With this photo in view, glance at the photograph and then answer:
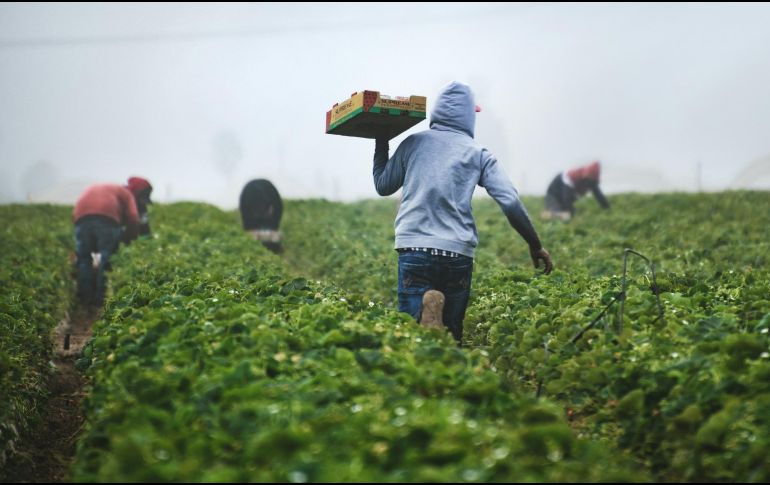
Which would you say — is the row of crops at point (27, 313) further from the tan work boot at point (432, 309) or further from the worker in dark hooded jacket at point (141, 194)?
the tan work boot at point (432, 309)

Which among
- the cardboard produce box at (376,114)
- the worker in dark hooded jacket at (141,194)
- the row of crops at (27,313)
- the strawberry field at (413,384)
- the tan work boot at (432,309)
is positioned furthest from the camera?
the worker in dark hooded jacket at (141,194)

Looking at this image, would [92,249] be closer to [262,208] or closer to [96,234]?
[96,234]

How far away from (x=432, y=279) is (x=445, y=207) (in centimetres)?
51

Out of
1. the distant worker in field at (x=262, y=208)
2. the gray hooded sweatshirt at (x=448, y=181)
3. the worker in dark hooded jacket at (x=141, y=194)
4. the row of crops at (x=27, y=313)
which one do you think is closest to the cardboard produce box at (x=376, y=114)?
the gray hooded sweatshirt at (x=448, y=181)

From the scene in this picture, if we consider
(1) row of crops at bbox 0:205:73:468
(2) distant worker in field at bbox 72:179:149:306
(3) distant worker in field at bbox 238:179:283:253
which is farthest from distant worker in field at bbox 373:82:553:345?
(3) distant worker in field at bbox 238:179:283:253

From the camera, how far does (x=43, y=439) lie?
210 inches

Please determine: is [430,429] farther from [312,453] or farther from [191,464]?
[191,464]

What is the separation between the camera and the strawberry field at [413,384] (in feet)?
8.88

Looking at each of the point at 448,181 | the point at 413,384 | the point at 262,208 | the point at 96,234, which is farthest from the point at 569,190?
the point at 413,384

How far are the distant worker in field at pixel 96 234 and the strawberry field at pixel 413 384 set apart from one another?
11.5ft

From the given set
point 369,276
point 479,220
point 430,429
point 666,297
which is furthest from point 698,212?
point 430,429

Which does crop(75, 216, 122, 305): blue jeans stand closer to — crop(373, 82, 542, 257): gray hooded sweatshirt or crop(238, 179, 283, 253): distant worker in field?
crop(238, 179, 283, 253): distant worker in field

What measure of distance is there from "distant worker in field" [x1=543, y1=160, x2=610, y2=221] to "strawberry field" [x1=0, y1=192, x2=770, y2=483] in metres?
11.2

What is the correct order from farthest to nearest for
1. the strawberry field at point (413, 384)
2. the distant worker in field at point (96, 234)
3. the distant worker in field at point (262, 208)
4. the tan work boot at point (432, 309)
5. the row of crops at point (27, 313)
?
1. the distant worker in field at point (262, 208)
2. the distant worker in field at point (96, 234)
3. the row of crops at point (27, 313)
4. the tan work boot at point (432, 309)
5. the strawberry field at point (413, 384)
